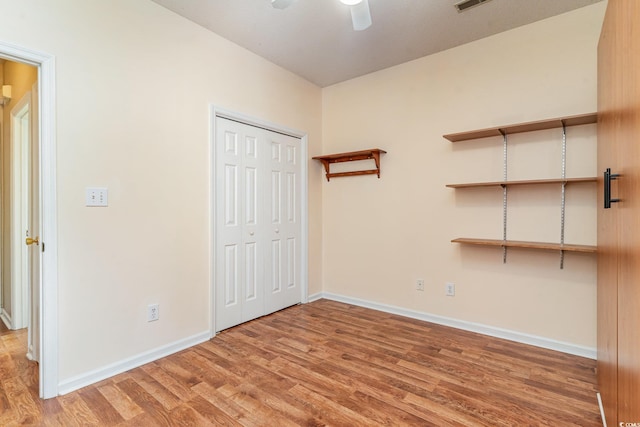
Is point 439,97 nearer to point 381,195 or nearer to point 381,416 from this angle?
point 381,195

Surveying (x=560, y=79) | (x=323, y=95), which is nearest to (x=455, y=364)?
(x=560, y=79)

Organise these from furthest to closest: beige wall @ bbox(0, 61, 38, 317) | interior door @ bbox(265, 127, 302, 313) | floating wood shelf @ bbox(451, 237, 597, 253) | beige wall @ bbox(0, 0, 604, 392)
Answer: interior door @ bbox(265, 127, 302, 313), beige wall @ bbox(0, 61, 38, 317), floating wood shelf @ bbox(451, 237, 597, 253), beige wall @ bbox(0, 0, 604, 392)

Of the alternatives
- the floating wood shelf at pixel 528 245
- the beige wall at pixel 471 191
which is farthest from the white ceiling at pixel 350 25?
the floating wood shelf at pixel 528 245

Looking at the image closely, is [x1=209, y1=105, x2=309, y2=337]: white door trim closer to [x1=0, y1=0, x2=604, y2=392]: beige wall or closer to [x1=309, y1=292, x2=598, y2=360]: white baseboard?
[x1=0, y1=0, x2=604, y2=392]: beige wall

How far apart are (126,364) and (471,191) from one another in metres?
3.09

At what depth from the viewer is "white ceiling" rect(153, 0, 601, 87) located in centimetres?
233

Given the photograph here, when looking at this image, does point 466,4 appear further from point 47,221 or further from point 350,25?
point 47,221

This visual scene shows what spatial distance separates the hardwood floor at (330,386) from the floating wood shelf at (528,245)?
0.82m

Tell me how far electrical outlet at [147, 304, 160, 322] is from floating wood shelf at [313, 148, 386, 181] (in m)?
2.30

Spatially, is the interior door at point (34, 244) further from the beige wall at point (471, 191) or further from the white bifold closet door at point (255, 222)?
the beige wall at point (471, 191)

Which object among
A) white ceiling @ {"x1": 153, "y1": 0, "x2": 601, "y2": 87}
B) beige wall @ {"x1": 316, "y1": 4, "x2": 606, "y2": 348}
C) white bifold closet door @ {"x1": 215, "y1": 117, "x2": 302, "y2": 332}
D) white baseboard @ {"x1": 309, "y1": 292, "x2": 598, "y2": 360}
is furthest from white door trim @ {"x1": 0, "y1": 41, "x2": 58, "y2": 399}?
beige wall @ {"x1": 316, "y1": 4, "x2": 606, "y2": 348}

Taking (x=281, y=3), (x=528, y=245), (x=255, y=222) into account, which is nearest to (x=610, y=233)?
(x=528, y=245)

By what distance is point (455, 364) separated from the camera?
2.22 metres

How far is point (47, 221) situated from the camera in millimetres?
1828
